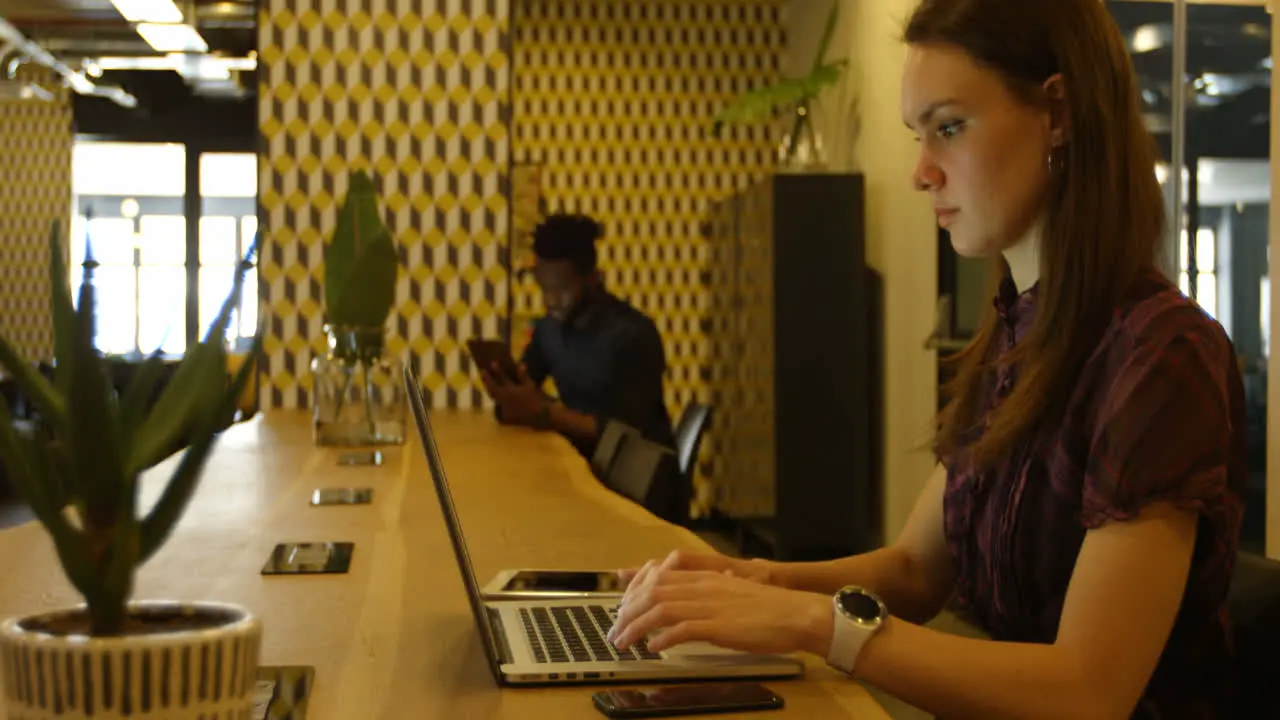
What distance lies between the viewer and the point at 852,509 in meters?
6.05

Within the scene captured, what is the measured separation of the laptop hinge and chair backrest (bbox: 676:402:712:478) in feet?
7.86

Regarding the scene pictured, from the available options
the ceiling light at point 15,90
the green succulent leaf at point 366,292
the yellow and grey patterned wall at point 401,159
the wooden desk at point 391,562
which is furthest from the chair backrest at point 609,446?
the ceiling light at point 15,90

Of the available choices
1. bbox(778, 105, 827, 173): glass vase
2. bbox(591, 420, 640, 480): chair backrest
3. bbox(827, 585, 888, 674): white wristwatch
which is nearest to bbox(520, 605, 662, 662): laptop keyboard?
bbox(827, 585, 888, 674): white wristwatch

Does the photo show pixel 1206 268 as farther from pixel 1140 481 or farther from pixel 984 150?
pixel 1140 481

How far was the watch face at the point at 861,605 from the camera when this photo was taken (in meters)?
1.06

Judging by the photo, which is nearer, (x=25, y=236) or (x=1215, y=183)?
(x=1215, y=183)

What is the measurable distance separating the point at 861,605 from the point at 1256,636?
0.40 meters

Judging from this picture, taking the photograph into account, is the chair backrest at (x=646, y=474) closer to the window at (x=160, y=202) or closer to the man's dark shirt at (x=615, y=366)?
the man's dark shirt at (x=615, y=366)

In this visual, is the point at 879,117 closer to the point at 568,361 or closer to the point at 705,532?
the point at 568,361

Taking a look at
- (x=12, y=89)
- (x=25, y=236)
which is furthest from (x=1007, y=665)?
(x=25, y=236)

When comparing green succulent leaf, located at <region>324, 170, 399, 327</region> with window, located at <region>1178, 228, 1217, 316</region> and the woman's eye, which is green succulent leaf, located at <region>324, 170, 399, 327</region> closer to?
the woman's eye

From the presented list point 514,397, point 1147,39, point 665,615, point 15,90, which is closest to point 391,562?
point 665,615

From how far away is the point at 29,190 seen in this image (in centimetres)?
1141

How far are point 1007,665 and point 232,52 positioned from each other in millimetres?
8456
